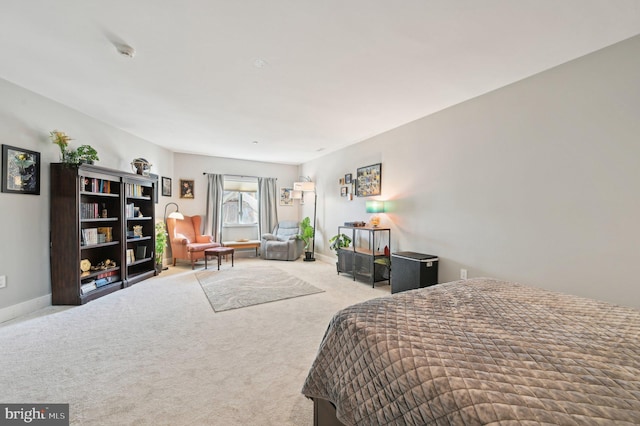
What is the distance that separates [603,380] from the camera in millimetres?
817

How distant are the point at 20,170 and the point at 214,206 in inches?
143

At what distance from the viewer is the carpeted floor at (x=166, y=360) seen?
1578 millimetres

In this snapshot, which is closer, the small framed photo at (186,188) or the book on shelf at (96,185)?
the book on shelf at (96,185)

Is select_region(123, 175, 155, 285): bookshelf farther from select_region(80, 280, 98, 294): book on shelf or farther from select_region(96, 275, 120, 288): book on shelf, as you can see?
select_region(80, 280, 98, 294): book on shelf

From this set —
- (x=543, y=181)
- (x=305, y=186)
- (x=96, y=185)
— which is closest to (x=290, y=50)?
(x=543, y=181)

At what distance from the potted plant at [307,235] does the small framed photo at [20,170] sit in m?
4.53

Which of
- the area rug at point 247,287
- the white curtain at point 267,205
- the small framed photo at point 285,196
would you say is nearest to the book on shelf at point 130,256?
the area rug at point 247,287

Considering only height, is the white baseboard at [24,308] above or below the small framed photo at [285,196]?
below

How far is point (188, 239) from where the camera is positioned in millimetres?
5742

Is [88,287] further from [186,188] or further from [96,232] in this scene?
[186,188]

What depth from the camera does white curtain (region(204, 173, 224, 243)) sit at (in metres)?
6.40

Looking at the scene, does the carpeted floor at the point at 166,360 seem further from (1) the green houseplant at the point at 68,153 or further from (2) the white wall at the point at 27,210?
(1) the green houseplant at the point at 68,153

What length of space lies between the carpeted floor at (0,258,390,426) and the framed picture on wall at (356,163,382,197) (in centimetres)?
203

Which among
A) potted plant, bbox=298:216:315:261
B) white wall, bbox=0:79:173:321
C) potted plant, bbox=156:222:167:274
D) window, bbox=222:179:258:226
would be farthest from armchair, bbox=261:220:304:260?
white wall, bbox=0:79:173:321
